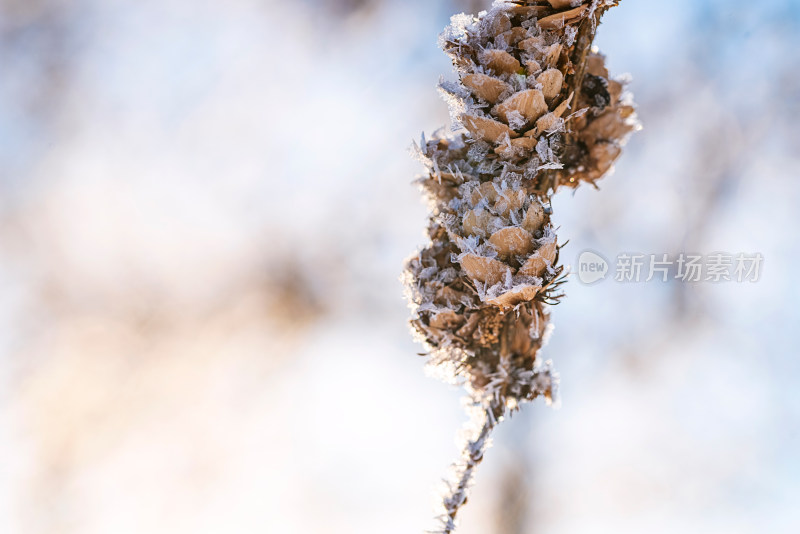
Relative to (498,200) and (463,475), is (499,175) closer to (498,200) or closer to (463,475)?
(498,200)

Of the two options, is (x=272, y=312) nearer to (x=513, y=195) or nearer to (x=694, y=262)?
(x=694, y=262)

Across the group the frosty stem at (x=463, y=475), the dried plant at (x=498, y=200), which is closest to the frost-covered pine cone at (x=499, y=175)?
the dried plant at (x=498, y=200)

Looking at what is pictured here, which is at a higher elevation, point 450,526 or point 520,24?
point 520,24

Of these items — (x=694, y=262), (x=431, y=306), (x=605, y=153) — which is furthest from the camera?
(x=694, y=262)

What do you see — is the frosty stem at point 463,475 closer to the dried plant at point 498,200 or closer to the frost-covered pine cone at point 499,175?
the dried plant at point 498,200

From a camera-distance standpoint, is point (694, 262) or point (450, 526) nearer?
point (450, 526)

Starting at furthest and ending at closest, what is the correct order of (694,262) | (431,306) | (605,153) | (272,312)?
(272,312)
(694,262)
(605,153)
(431,306)

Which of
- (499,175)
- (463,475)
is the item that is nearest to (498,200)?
(499,175)

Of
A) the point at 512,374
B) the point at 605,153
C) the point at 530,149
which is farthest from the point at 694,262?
the point at 530,149
